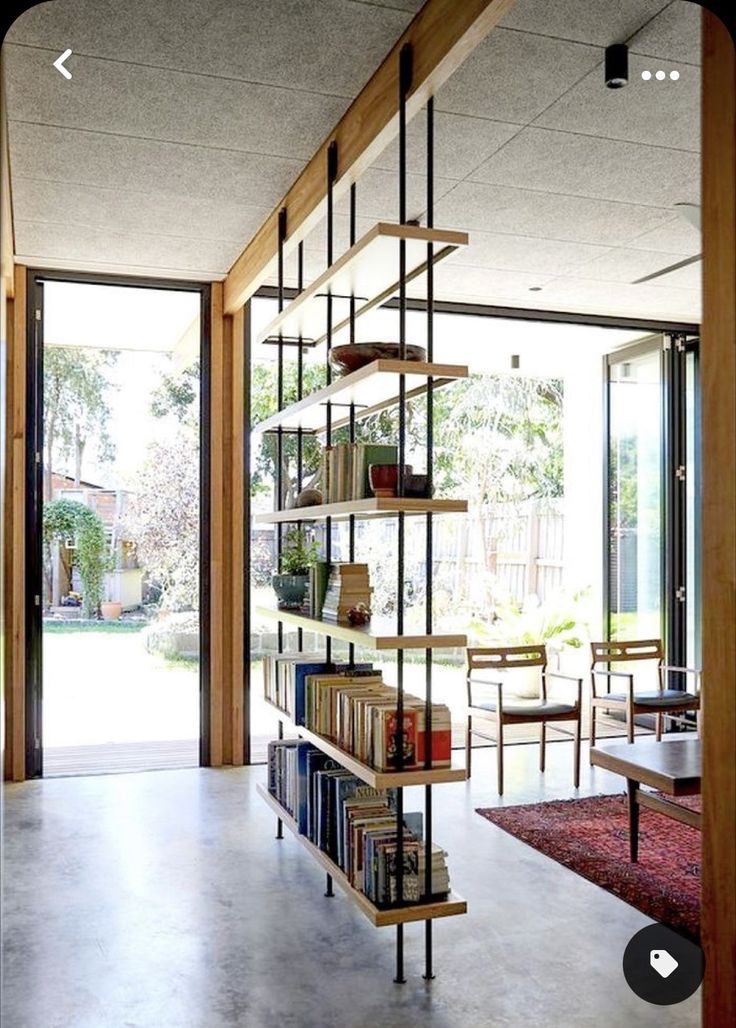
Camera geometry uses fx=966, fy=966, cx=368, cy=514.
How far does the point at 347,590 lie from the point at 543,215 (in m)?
2.14

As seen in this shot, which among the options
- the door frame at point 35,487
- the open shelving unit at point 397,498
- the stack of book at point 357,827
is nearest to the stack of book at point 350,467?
the open shelving unit at point 397,498

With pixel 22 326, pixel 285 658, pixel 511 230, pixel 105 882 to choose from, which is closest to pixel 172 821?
pixel 105 882

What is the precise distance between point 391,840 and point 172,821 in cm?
188

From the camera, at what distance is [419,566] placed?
30.0 feet

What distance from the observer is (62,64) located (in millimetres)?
2982

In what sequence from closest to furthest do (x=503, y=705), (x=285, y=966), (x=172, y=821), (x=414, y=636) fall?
(x=414, y=636)
(x=285, y=966)
(x=172, y=821)
(x=503, y=705)

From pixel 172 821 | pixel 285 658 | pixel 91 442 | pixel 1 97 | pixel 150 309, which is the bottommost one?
pixel 172 821

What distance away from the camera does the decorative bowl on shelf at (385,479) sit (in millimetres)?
2842

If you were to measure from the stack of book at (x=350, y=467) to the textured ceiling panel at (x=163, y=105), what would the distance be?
1166mm

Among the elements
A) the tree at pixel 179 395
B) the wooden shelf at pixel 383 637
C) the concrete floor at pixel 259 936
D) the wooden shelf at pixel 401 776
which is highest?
the tree at pixel 179 395

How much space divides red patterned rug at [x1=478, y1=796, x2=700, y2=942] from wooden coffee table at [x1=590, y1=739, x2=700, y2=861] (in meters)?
0.14

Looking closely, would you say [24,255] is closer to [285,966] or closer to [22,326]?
[22,326]

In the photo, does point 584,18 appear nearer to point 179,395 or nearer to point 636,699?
point 179,395

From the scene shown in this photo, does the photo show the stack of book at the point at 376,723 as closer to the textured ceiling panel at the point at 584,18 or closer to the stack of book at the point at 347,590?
the stack of book at the point at 347,590
